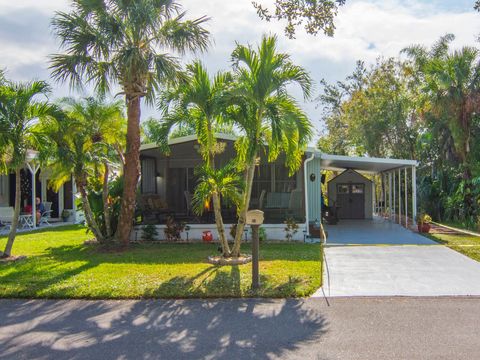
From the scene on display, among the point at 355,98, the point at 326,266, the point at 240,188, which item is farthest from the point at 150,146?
Result: the point at 355,98

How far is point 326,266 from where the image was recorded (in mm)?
8469

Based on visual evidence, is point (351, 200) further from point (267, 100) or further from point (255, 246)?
point (255, 246)

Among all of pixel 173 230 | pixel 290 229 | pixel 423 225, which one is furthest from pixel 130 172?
pixel 423 225

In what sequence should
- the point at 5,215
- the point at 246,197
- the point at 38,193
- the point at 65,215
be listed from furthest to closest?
the point at 38,193 < the point at 65,215 < the point at 5,215 < the point at 246,197

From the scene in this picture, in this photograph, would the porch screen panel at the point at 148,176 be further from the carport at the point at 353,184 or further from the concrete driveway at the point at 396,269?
the concrete driveway at the point at 396,269

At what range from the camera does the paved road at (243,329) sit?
429 centimetres

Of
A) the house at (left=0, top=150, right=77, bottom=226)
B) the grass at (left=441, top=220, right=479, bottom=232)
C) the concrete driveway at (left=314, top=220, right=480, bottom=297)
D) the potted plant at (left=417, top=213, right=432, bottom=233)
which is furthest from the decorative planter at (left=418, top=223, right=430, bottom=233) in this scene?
the house at (left=0, top=150, right=77, bottom=226)

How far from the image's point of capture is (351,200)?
67.3 feet

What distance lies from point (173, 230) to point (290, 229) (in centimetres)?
324

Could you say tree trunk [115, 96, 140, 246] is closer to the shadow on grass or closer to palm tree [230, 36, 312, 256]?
palm tree [230, 36, 312, 256]

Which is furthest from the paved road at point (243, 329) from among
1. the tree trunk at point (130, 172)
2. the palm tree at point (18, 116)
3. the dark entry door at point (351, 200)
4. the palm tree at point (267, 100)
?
the dark entry door at point (351, 200)

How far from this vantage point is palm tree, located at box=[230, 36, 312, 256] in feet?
26.3

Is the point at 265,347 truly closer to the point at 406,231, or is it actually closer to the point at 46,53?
the point at 46,53

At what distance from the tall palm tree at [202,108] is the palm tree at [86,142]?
2.64m
